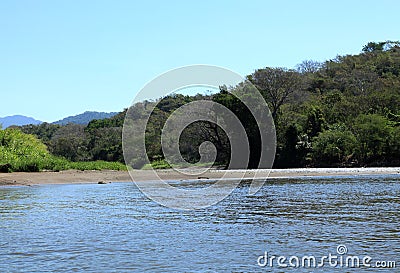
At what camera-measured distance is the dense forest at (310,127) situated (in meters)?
49.9

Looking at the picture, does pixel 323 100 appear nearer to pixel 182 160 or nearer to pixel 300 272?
pixel 182 160

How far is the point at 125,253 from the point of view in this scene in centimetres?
1073

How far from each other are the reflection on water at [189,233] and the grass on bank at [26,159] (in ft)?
58.9

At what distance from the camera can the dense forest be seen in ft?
164

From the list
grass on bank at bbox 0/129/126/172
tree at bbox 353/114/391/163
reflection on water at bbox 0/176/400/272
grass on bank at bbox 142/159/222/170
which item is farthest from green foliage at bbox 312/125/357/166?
reflection on water at bbox 0/176/400/272

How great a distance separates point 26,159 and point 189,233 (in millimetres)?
29475

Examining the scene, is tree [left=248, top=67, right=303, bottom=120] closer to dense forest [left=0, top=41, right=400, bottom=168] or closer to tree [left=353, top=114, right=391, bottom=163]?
dense forest [left=0, top=41, right=400, bottom=168]

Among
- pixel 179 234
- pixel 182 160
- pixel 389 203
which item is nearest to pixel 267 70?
pixel 182 160

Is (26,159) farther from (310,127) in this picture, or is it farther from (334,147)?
(310,127)

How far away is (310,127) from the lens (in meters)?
56.2

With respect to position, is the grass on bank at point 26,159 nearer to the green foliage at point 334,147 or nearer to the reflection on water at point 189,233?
the reflection on water at point 189,233

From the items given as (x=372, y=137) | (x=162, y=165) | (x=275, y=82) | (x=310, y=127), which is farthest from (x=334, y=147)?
(x=162, y=165)

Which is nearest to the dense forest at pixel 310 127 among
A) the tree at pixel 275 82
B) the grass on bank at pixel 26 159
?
the tree at pixel 275 82

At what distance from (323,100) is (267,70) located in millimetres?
7230
